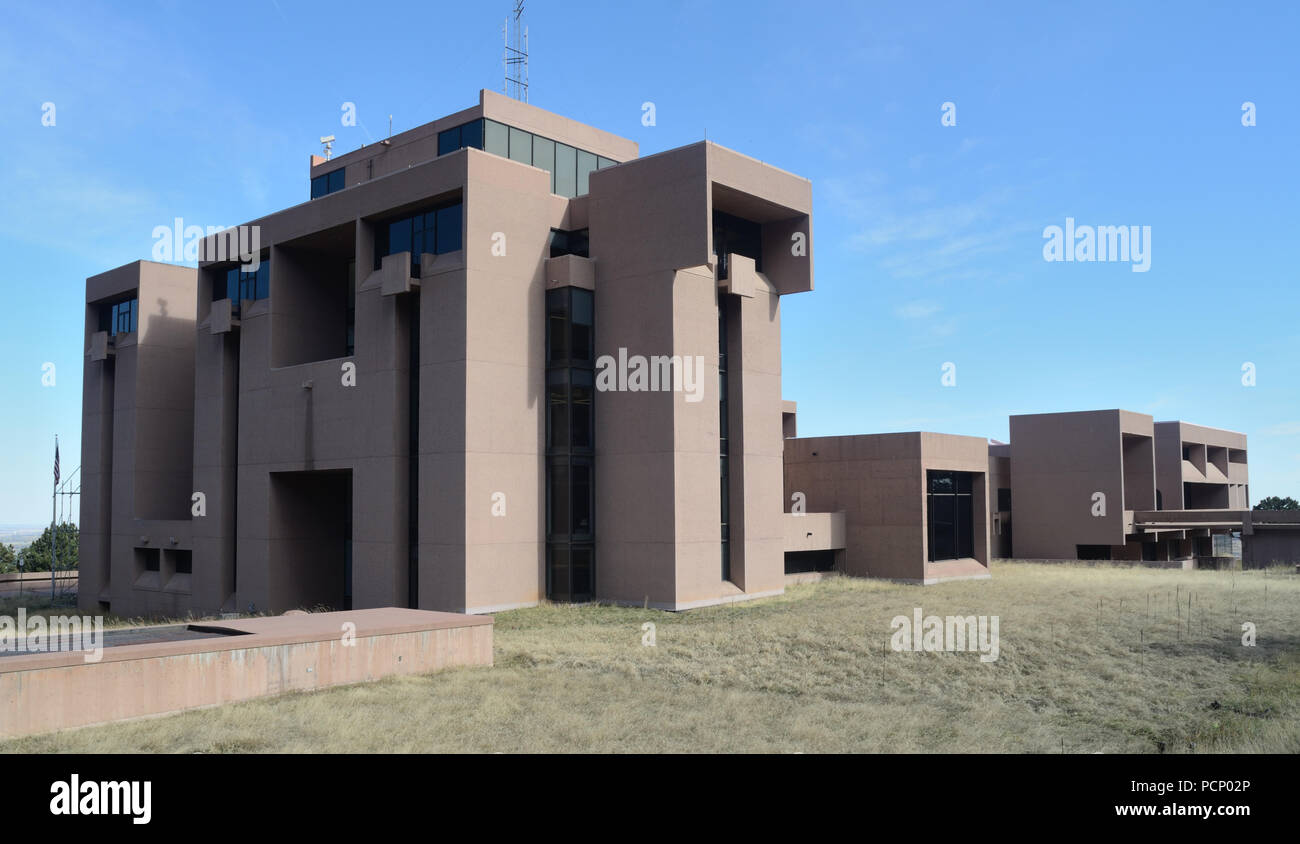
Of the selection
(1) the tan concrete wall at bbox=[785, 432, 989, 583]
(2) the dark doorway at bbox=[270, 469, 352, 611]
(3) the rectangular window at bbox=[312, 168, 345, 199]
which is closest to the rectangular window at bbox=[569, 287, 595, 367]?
(2) the dark doorway at bbox=[270, 469, 352, 611]

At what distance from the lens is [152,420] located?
43812 millimetres

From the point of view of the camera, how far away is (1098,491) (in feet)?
183

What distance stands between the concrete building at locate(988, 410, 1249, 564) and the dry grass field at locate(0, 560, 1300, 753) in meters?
28.4

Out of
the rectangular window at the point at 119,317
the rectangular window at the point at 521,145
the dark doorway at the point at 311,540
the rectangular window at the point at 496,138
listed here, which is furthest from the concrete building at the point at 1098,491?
the rectangular window at the point at 119,317

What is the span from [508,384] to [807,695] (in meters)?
16.7

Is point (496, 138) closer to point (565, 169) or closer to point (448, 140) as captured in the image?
point (448, 140)

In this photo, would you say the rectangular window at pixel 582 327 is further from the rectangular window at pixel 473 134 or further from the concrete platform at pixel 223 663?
the concrete platform at pixel 223 663

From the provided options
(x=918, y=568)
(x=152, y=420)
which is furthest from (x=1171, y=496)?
(x=152, y=420)

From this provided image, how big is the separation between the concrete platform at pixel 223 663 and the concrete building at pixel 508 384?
999 cm

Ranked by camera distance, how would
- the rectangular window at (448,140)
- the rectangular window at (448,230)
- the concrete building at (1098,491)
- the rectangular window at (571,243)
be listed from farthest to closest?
the concrete building at (1098,491) < the rectangular window at (448,140) < the rectangular window at (571,243) < the rectangular window at (448,230)

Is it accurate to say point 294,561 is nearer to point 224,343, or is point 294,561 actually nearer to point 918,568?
point 224,343

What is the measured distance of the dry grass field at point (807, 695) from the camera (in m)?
12.7

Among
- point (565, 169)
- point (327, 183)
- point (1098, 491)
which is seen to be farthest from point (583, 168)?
point (1098, 491)

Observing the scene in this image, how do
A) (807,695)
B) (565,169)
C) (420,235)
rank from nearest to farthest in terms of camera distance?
(807,695) < (420,235) < (565,169)
